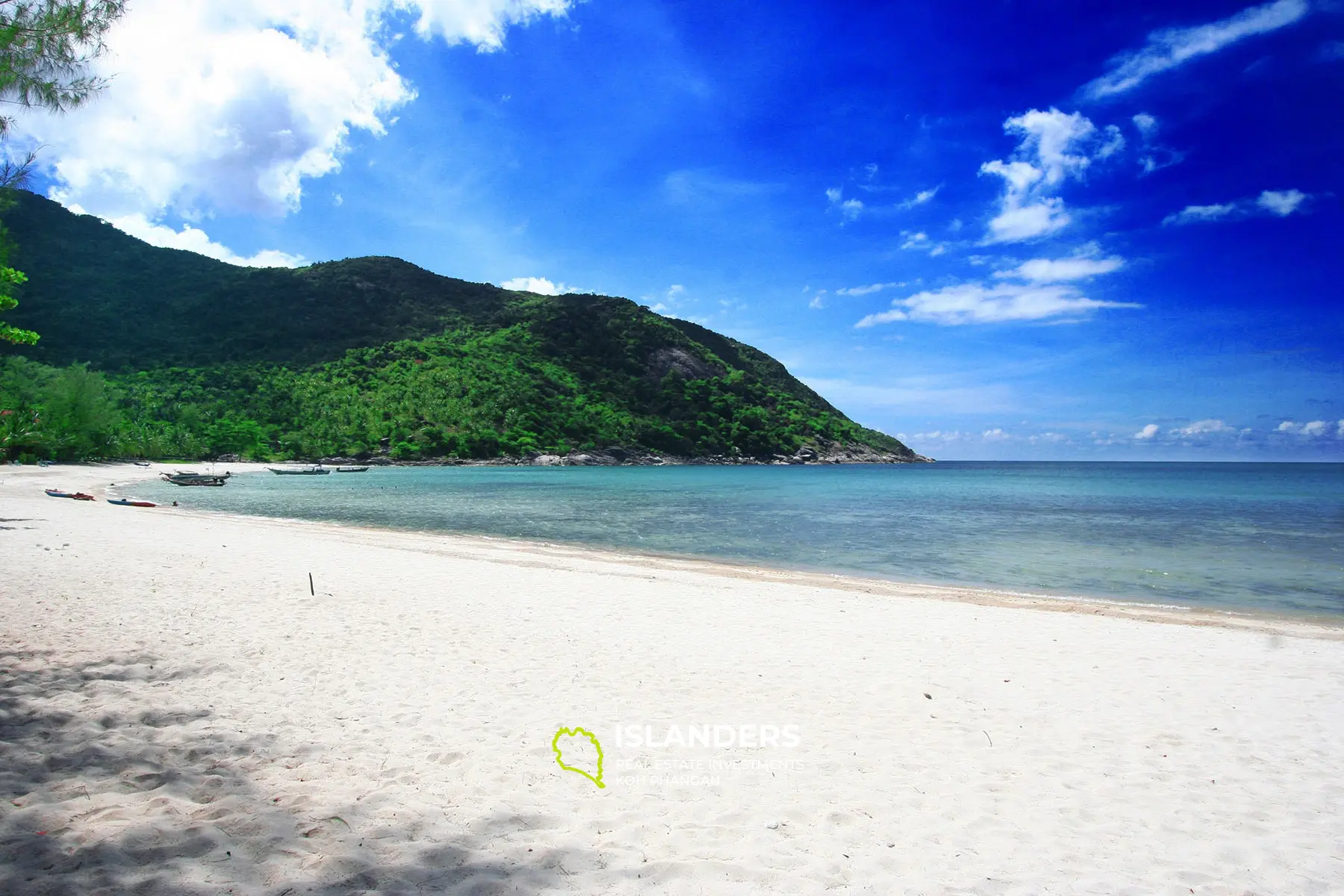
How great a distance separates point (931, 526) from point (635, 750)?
2785 centimetres

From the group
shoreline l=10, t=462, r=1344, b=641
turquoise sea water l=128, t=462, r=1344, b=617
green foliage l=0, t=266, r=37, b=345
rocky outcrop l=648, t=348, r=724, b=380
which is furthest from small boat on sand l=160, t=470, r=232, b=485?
rocky outcrop l=648, t=348, r=724, b=380

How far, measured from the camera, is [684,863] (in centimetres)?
358

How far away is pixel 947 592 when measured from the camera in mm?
14414

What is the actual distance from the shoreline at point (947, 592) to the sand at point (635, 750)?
1.82 m

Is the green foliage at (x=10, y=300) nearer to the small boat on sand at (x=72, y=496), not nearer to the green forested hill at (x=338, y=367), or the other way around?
the small boat on sand at (x=72, y=496)

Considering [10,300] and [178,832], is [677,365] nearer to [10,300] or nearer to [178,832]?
[10,300]

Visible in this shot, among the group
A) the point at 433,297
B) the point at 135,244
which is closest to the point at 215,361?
the point at 135,244

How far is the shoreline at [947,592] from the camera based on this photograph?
40.0 ft

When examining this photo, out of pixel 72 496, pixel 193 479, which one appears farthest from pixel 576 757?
pixel 193 479

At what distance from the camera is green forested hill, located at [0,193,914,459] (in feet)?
265

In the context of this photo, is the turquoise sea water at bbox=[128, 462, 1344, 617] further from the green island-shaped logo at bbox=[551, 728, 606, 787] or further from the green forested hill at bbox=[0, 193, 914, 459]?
the green forested hill at bbox=[0, 193, 914, 459]

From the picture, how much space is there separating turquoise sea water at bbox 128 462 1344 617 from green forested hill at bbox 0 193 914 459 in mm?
30400

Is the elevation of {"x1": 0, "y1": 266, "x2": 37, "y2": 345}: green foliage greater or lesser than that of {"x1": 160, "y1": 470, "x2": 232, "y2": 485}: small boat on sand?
greater

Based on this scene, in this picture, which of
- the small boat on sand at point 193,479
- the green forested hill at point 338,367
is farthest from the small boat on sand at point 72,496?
the green forested hill at point 338,367
